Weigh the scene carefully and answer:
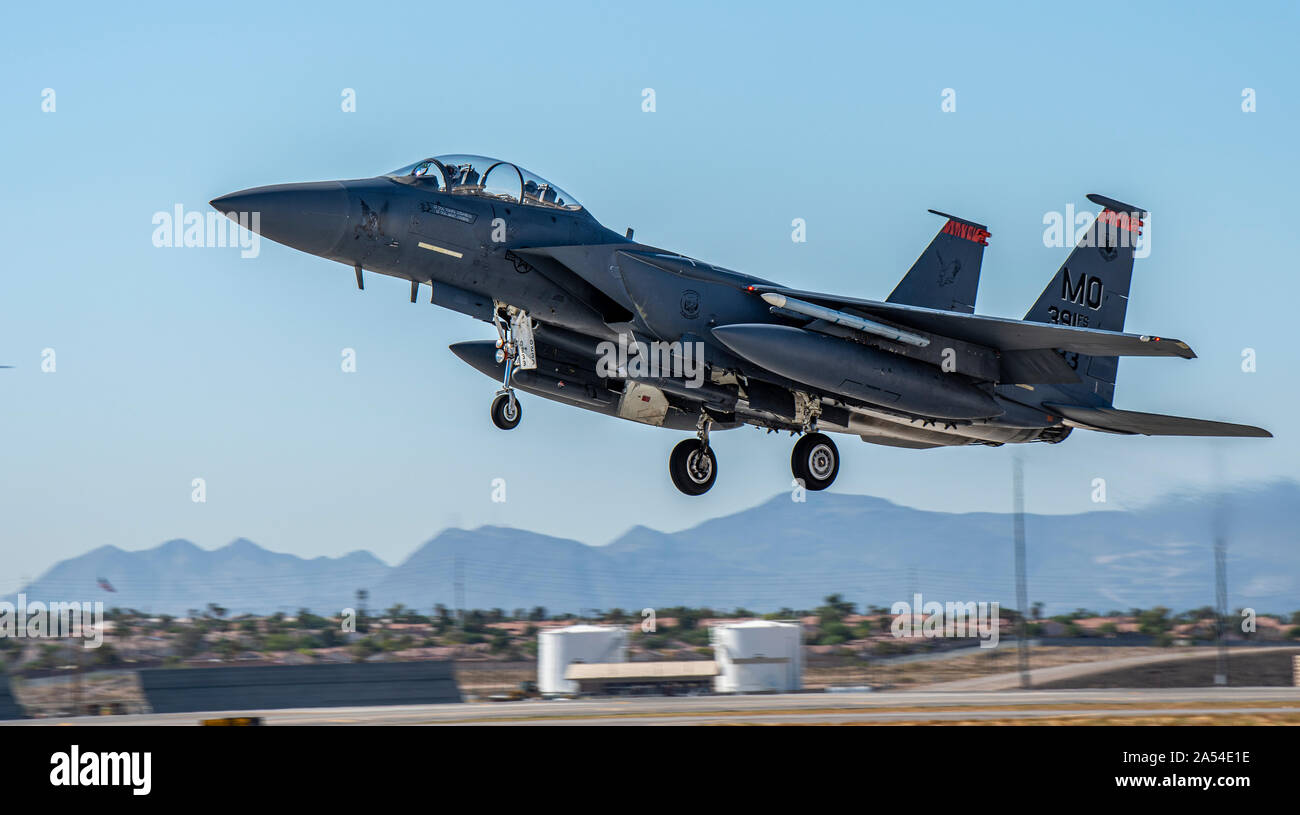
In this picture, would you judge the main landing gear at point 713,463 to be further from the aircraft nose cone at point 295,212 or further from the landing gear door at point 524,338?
the aircraft nose cone at point 295,212

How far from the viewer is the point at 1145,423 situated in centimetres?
1736

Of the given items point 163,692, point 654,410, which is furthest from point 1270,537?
point 163,692

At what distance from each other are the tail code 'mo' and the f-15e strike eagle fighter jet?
1060mm

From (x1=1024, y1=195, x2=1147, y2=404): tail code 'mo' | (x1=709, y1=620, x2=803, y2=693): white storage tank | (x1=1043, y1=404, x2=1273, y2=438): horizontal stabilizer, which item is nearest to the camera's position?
(x1=1043, y1=404, x2=1273, y2=438): horizontal stabilizer

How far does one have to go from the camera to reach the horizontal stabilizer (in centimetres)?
1712

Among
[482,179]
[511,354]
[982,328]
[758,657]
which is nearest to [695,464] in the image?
[511,354]

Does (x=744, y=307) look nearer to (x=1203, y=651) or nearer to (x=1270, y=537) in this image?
(x=1203, y=651)

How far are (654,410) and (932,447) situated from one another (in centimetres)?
457

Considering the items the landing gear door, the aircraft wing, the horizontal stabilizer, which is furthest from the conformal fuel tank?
the landing gear door

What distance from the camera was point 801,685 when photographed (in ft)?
80.8

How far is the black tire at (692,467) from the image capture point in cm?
1764

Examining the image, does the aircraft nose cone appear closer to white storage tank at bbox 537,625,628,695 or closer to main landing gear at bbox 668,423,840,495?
main landing gear at bbox 668,423,840,495
